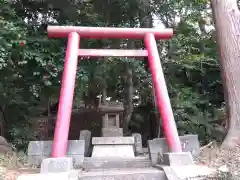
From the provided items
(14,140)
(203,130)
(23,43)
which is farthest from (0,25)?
(203,130)

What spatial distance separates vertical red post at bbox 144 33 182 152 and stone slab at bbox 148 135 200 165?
605 mm

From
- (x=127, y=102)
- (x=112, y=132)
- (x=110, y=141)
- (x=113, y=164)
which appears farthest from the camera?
(x=127, y=102)

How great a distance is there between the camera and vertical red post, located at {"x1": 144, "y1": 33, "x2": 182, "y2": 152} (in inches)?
185

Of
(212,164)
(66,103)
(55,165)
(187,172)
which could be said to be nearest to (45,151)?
(66,103)

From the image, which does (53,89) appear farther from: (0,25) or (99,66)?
(0,25)

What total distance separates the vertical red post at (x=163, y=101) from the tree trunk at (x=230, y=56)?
1.19 m

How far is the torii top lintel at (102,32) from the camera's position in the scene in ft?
18.3

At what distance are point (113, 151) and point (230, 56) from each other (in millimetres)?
3706

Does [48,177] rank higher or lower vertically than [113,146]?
lower

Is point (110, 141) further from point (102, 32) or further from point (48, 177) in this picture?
point (48, 177)

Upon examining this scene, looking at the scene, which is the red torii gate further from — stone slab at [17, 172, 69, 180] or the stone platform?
stone slab at [17, 172, 69, 180]

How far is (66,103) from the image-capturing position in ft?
15.6

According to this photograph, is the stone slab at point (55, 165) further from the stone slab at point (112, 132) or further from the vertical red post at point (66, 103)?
the stone slab at point (112, 132)

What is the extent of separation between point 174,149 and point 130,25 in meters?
5.19
